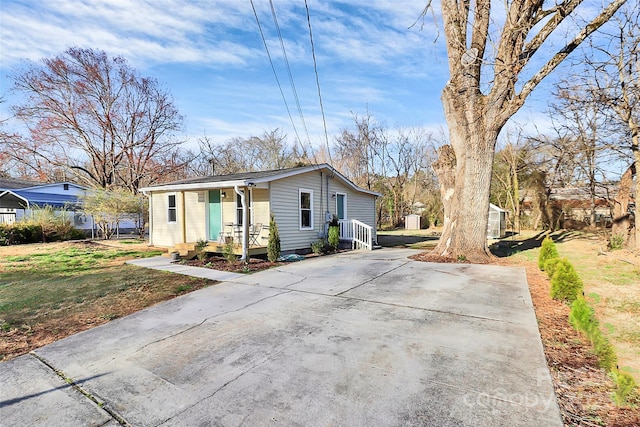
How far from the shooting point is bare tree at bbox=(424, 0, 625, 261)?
25.6 ft

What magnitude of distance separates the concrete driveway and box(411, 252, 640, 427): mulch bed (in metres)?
0.11

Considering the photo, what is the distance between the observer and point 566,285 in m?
5.01

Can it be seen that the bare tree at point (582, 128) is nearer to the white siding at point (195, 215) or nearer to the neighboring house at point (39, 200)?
the white siding at point (195, 215)

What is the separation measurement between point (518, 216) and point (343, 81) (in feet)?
43.1

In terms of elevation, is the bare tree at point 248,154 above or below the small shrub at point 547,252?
above

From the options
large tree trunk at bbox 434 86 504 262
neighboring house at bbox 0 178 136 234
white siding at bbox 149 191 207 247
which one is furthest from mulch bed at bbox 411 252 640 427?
neighboring house at bbox 0 178 136 234

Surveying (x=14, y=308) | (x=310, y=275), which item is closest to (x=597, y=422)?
(x=310, y=275)

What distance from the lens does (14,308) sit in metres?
5.03

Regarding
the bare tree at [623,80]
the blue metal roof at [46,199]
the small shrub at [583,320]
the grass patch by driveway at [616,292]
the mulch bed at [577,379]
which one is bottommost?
the grass patch by driveway at [616,292]

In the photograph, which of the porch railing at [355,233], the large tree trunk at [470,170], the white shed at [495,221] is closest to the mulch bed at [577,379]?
the large tree trunk at [470,170]

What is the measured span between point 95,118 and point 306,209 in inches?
730

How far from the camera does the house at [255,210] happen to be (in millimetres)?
9969

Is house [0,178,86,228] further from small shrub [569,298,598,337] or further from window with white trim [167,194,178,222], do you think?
small shrub [569,298,598,337]

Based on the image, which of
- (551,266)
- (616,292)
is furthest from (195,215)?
(616,292)
